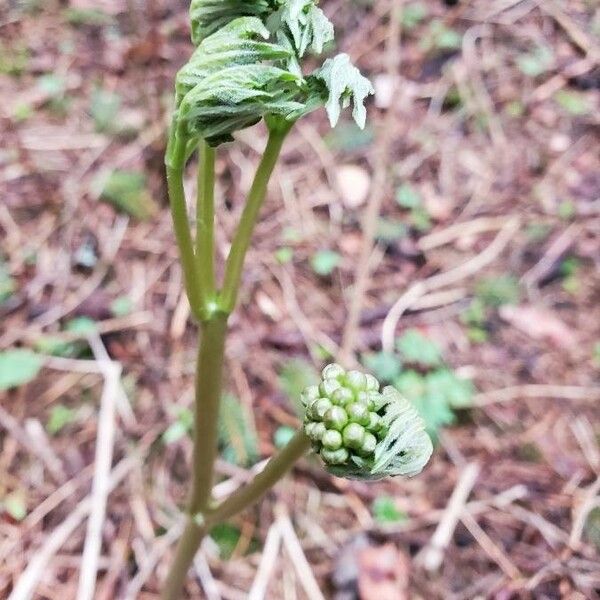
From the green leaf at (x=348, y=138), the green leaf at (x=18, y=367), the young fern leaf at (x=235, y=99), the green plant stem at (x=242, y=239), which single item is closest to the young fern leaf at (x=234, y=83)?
the young fern leaf at (x=235, y=99)

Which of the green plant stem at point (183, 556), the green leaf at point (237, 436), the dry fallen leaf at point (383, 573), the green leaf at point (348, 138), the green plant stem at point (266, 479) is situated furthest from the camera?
the green leaf at point (348, 138)

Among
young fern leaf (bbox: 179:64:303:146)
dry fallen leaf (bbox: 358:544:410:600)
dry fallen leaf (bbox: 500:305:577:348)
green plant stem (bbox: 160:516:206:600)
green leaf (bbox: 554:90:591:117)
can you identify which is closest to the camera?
young fern leaf (bbox: 179:64:303:146)

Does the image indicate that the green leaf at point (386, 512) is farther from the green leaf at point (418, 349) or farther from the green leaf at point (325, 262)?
the green leaf at point (325, 262)

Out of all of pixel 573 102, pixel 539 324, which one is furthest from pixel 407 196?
pixel 573 102

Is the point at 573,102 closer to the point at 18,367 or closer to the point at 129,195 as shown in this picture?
the point at 129,195

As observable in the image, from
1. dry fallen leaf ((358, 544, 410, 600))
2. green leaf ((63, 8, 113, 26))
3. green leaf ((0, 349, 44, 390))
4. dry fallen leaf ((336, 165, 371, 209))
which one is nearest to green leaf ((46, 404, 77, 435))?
green leaf ((0, 349, 44, 390))

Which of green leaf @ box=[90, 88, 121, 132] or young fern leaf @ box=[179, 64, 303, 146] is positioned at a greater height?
young fern leaf @ box=[179, 64, 303, 146]

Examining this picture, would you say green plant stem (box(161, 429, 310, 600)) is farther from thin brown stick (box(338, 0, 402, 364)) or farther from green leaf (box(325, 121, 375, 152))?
green leaf (box(325, 121, 375, 152))
